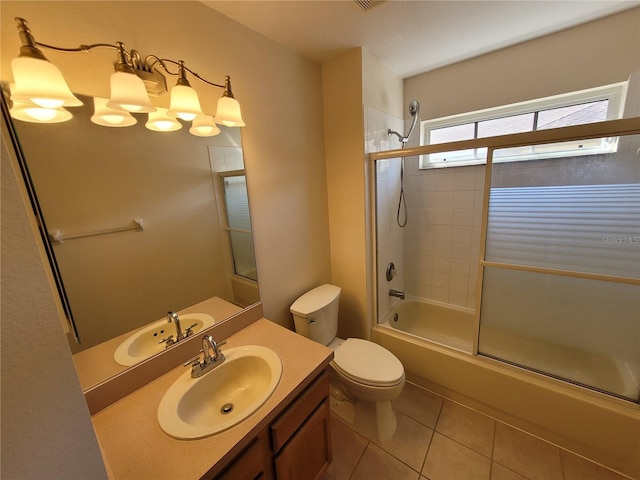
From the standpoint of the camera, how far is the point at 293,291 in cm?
181

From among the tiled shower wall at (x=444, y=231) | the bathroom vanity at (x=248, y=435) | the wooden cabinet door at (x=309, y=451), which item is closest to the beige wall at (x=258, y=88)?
the bathroom vanity at (x=248, y=435)

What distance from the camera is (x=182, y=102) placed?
99 cm

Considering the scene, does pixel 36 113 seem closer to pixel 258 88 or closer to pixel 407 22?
pixel 258 88

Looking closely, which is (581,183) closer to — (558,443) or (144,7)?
(558,443)

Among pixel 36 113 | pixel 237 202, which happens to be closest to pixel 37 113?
pixel 36 113

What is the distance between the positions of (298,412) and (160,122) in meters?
1.32

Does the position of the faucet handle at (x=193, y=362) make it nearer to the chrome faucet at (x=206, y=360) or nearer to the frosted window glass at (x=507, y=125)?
the chrome faucet at (x=206, y=360)

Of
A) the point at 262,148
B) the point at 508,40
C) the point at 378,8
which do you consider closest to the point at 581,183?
the point at 508,40

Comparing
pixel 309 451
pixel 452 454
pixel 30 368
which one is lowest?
pixel 452 454

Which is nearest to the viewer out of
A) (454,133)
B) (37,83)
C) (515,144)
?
(37,83)

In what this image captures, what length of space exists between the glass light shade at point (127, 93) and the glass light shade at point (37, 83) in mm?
117

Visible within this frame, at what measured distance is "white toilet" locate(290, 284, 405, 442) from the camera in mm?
1451

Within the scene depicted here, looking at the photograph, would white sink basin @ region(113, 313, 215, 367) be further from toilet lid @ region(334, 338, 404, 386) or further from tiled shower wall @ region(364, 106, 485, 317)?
tiled shower wall @ region(364, 106, 485, 317)

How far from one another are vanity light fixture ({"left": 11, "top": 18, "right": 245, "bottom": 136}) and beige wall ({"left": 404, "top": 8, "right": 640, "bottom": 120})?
5.85ft
